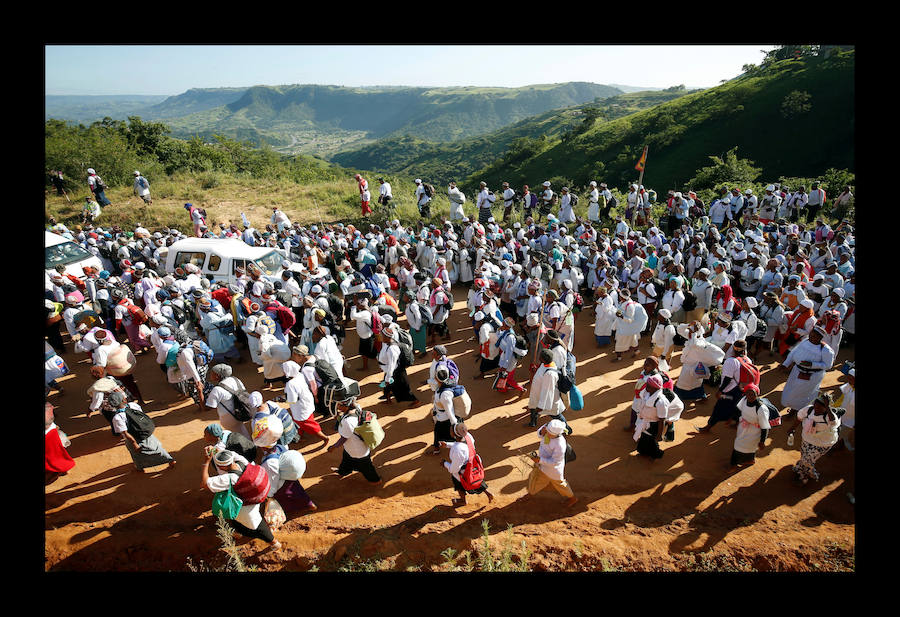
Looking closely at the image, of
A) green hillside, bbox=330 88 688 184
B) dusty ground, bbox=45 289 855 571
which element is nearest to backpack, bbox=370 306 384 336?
dusty ground, bbox=45 289 855 571

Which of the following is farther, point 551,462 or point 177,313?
point 177,313

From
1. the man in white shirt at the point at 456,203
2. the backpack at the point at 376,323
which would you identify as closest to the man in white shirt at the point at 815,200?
the man in white shirt at the point at 456,203

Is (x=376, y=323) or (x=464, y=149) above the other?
(x=464, y=149)

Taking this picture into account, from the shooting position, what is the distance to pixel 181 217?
67.8 ft

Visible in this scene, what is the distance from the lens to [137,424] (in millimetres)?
6539

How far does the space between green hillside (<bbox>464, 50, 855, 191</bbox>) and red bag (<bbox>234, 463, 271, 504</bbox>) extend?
101ft

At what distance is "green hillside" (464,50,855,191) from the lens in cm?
3053

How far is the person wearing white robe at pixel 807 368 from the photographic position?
6801mm

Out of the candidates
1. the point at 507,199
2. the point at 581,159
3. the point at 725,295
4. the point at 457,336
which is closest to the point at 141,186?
the point at 507,199

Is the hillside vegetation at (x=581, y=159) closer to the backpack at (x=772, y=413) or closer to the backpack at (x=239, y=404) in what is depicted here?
the backpack at (x=772, y=413)

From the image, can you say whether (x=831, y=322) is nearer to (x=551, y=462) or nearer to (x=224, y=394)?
(x=551, y=462)

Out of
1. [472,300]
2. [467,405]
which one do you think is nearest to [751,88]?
[472,300]

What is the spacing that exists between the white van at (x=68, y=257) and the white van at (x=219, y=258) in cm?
243

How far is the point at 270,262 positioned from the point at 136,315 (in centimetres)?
360
